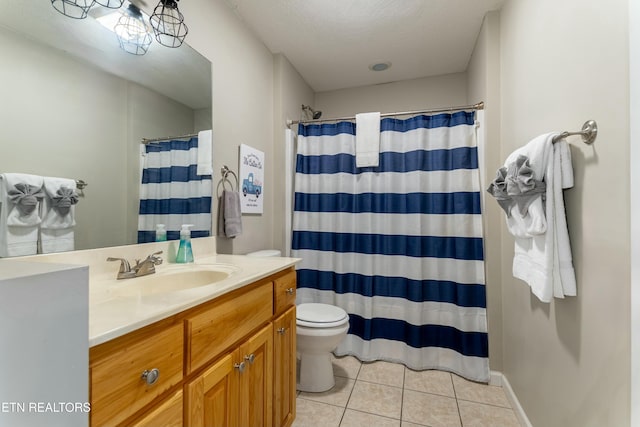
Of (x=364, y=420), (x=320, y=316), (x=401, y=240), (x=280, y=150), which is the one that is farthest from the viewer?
(x=280, y=150)

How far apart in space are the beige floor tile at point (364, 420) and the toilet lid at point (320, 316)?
0.48 m

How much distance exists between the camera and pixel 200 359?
853 mm

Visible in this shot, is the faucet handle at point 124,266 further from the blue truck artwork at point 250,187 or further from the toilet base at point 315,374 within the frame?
the toilet base at point 315,374

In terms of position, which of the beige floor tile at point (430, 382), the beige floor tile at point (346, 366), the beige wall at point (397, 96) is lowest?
the beige floor tile at point (430, 382)

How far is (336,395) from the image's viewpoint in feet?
5.87

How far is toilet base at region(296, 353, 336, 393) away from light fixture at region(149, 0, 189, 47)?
1.93 m

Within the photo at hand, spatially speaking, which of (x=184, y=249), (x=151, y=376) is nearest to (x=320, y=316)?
(x=184, y=249)

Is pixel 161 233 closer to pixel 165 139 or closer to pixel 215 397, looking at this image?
pixel 165 139

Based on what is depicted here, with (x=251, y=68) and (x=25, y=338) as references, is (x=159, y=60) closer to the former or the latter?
(x=251, y=68)

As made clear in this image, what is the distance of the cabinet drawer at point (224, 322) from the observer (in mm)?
830

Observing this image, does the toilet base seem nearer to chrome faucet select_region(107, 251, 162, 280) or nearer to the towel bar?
chrome faucet select_region(107, 251, 162, 280)

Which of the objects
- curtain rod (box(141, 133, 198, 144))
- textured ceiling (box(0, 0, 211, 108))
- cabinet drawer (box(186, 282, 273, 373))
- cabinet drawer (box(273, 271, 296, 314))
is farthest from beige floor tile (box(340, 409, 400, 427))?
textured ceiling (box(0, 0, 211, 108))

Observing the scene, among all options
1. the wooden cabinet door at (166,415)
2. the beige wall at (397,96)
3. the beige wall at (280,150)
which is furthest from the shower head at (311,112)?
the wooden cabinet door at (166,415)

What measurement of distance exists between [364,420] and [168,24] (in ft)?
7.51
